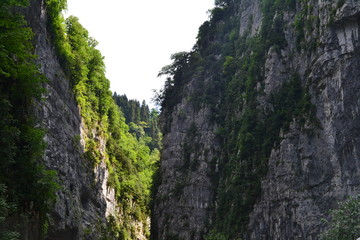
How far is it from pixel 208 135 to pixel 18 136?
3286 cm

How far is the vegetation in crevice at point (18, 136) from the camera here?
16062mm

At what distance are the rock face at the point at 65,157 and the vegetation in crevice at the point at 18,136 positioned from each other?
897cm

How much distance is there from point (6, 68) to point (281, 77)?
2898 centimetres

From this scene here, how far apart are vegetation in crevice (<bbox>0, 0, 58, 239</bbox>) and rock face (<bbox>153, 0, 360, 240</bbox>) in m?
20.2

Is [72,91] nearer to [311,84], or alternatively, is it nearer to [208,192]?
[208,192]

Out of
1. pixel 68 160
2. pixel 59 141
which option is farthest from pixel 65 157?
pixel 59 141

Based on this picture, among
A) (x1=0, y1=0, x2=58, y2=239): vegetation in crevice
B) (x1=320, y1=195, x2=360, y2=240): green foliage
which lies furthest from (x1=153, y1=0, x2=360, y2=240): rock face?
(x1=0, y1=0, x2=58, y2=239): vegetation in crevice

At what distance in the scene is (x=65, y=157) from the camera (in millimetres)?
32812

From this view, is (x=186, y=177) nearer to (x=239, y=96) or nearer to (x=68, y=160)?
(x=239, y=96)

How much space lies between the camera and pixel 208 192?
1742 inches

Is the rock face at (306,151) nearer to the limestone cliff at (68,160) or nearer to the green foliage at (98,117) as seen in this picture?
the green foliage at (98,117)

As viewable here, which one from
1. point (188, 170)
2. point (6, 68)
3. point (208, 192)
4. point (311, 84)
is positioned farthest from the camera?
point (188, 170)

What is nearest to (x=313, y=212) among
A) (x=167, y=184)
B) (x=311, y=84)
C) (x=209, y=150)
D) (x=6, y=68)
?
(x=311, y=84)

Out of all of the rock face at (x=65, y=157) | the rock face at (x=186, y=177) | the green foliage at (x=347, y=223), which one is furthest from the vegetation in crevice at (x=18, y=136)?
the rock face at (x=186, y=177)
